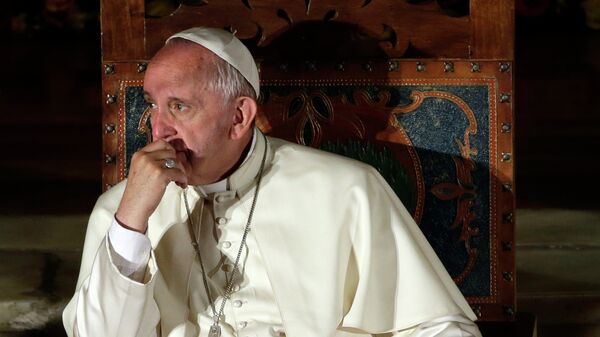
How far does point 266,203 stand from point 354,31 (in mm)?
652

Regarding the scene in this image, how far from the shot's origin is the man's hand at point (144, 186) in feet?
9.80

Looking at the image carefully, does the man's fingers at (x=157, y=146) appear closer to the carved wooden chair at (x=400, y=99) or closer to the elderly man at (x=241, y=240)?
the elderly man at (x=241, y=240)

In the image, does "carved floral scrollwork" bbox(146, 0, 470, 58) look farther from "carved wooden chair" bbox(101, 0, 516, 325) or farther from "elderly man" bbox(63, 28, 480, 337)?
"elderly man" bbox(63, 28, 480, 337)

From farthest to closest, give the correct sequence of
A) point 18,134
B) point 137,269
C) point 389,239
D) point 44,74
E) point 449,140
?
1. point 44,74
2. point 18,134
3. point 449,140
4. point 389,239
5. point 137,269

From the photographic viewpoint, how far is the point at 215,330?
3.18 metres

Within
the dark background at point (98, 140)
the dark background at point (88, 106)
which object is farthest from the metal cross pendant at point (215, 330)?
the dark background at point (88, 106)

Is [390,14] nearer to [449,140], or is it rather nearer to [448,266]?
[449,140]

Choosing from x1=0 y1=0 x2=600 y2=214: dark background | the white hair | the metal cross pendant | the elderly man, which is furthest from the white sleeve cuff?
x1=0 y1=0 x2=600 y2=214: dark background

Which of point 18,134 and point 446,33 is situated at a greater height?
point 446,33

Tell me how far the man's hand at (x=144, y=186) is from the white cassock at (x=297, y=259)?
0.14m

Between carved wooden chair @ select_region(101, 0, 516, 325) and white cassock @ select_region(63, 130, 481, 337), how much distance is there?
1.10 ft

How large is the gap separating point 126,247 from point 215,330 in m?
0.34

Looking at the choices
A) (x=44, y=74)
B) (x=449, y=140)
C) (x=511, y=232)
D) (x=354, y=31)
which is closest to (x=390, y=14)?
(x=354, y=31)

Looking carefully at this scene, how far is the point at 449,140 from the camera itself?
11.9ft
